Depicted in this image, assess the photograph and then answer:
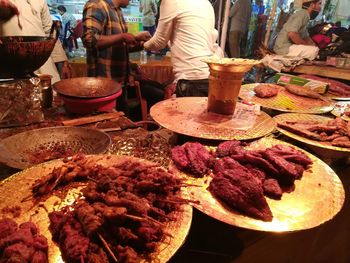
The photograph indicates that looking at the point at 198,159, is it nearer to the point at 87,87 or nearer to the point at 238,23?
the point at 87,87

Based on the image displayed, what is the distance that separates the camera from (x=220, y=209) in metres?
1.51

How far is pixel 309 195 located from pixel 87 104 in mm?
2217

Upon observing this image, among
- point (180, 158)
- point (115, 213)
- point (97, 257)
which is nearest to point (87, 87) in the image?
point (180, 158)

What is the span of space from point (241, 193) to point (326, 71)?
6116 mm

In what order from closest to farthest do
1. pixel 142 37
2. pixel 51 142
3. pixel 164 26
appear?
pixel 51 142 < pixel 164 26 < pixel 142 37

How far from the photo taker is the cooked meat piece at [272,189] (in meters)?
1.65

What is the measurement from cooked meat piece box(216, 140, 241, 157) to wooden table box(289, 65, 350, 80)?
5401 millimetres

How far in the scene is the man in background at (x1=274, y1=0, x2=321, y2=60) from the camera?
6.89 m

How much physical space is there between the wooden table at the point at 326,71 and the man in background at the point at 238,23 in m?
2.77

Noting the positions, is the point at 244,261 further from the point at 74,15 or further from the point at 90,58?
the point at 74,15

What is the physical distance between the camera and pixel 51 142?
2234 millimetres

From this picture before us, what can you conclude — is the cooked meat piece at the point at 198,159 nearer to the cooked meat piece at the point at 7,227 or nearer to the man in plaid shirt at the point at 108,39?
the cooked meat piece at the point at 7,227

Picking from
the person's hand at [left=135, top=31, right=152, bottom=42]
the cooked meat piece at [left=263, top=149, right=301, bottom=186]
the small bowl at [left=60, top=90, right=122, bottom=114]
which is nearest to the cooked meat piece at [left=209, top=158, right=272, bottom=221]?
the cooked meat piece at [left=263, top=149, right=301, bottom=186]

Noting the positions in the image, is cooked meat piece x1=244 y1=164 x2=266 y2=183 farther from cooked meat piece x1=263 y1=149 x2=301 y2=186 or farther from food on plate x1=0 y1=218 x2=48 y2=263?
food on plate x1=0 y1=218 x2=48 y2=263
